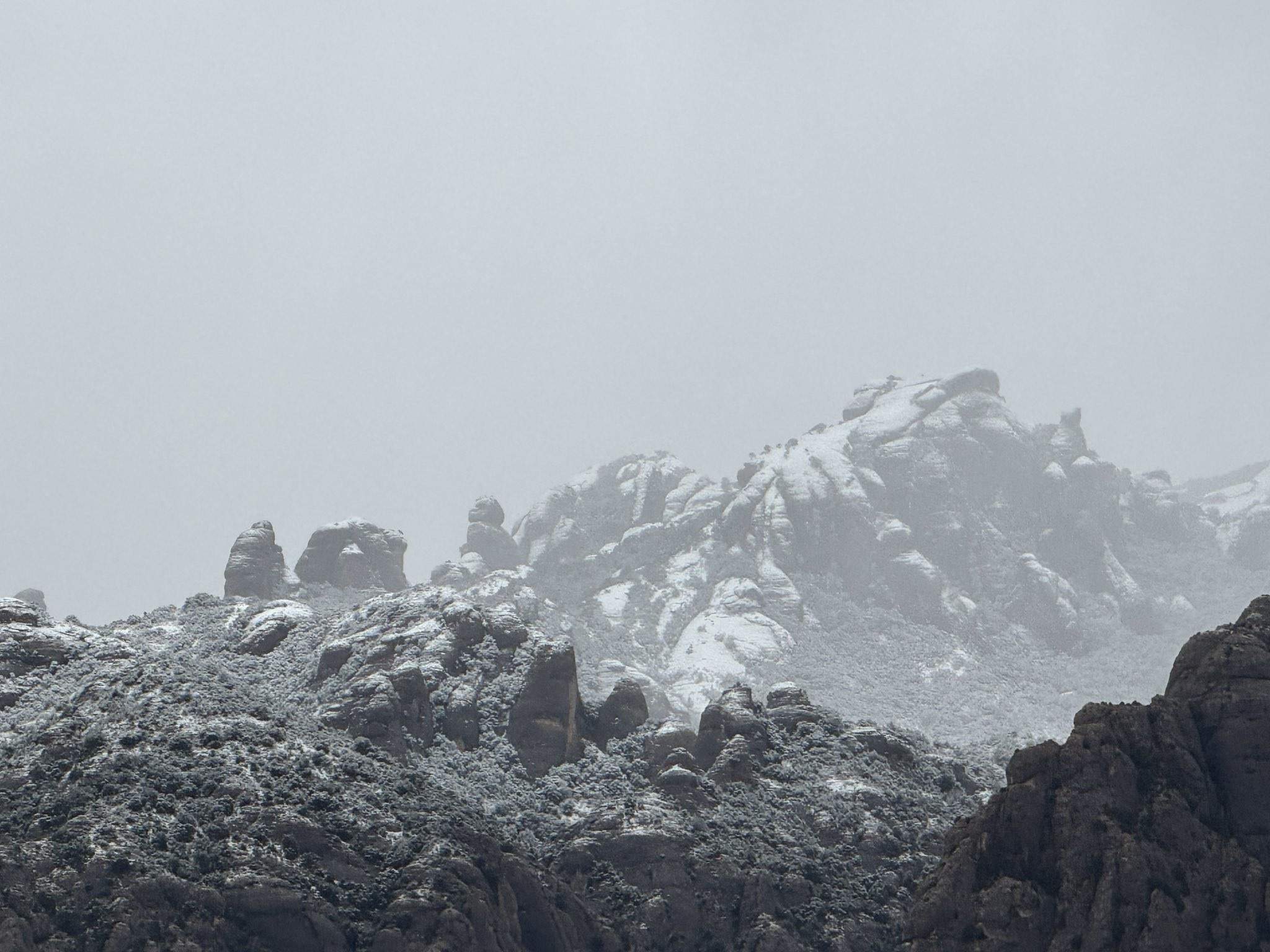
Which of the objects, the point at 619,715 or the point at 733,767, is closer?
the point at 733,767

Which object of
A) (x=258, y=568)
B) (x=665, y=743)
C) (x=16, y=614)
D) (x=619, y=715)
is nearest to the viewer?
(x=16, y=614)

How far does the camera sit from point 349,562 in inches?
7510

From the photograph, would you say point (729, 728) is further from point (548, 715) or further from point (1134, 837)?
point (1134, 837)

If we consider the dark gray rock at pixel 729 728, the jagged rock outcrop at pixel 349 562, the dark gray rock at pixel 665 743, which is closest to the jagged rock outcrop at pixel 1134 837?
the dark gray rock at pixel 665 743

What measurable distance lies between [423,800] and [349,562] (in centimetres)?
11118

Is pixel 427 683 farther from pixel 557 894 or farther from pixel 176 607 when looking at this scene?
pixel 176 607

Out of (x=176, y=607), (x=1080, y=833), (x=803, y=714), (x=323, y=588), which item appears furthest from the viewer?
(x=323, y=588)

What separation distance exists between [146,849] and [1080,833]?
5107 centimetres

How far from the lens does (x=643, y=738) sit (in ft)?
358

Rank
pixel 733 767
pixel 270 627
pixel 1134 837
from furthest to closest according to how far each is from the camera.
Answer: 1. pixel 270 627
2. pixel 733 767
3. pixel 1134 837

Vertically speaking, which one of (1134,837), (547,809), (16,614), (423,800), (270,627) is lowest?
(1134,837)

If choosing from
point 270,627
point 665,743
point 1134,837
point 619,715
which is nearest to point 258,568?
point 270,627

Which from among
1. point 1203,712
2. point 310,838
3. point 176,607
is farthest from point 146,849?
→ point 176,607

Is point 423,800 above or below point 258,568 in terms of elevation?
below
